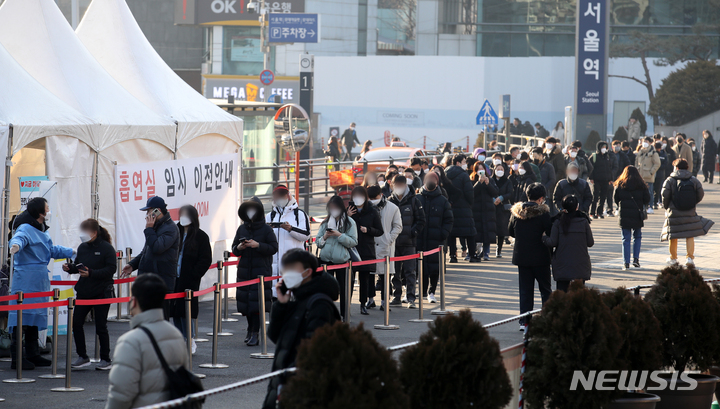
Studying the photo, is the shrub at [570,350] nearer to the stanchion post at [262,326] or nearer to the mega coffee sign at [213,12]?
the stanchion post at [262,326]

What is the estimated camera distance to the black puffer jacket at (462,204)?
14.9 meters

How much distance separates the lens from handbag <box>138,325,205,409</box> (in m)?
4.62

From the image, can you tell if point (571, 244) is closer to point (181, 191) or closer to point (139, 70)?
point (181, 191)

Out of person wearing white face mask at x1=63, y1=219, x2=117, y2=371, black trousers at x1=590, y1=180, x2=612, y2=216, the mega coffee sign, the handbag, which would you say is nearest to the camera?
the handbag

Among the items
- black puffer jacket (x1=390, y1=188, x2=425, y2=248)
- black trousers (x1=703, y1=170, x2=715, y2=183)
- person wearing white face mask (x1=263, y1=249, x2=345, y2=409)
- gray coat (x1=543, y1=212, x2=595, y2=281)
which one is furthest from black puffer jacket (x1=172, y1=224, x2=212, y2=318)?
black trousers (x1=703, y1=170, x2=715, y2=183)

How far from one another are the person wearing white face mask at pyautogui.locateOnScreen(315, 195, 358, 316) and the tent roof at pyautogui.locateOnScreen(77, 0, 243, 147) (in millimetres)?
2995

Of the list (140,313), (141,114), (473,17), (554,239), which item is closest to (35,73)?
(141,114)

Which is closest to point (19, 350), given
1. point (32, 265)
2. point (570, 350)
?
point (32, 265)

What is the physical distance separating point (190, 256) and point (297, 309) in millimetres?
4285

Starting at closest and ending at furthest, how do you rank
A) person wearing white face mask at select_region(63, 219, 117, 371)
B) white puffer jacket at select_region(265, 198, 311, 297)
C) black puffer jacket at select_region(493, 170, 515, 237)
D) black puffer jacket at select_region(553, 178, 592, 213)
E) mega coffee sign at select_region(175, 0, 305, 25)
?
person wearing white face mask at select_region(63, 219, 117, 371) → white puffer jacket at select_region(265, 198, 311, 297) → black puffer jacket at select_region(553, 178, 592, 213) → black puffer jacket at select_region(493, 170, 515, 237) → mega coffee sign at select_region(175, 0, 305, 25)

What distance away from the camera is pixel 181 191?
12.4 m

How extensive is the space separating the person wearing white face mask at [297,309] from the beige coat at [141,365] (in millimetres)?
651

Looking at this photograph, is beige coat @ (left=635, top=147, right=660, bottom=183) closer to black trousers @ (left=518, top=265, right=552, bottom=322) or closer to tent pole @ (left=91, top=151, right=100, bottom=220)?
black trousers @ (left=518, top=265, right=552, bottom=322)

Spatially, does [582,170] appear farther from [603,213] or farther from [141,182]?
[141,182]
